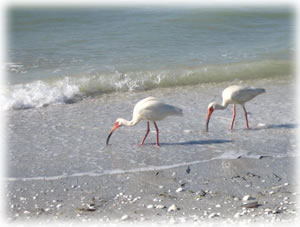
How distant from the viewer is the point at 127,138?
279 inches

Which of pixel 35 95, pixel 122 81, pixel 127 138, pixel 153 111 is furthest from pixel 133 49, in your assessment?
pixel 153 111

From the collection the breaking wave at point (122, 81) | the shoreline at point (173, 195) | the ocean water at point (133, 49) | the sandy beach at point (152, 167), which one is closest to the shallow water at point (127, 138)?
the sandy beach at point (152, 167)

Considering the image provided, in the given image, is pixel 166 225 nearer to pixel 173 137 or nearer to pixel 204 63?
pixel 173 137

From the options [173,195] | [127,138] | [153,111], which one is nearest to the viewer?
[173,195]

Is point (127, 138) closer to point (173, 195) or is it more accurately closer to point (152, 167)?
point (152, 167)

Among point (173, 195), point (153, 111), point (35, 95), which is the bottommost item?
point (173, 195)

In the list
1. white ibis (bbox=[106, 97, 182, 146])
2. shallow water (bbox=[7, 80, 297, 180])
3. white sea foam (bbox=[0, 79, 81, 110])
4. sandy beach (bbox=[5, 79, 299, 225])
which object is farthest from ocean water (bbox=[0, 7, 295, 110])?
white ibis (bbox=[106, 97, 182, 146])

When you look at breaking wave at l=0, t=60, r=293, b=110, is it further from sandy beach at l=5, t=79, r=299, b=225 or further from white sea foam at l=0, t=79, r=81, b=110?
sandy beach at l=5, t=79, r=299, b=225

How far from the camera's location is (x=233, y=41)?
13.9m

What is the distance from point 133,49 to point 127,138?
5.94 metres

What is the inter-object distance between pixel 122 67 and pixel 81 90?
64.2 inches

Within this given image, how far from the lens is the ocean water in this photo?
10.3 meters

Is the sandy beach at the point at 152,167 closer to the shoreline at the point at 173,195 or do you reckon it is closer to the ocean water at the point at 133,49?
the shoreline at the point at 173,195

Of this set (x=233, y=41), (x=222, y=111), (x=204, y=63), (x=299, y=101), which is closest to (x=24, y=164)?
(x=222, y=111)
